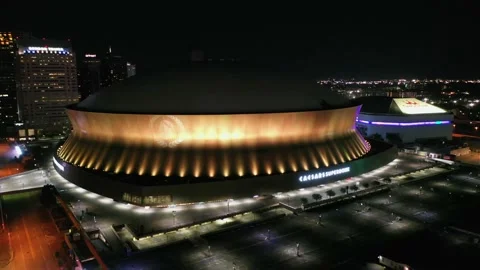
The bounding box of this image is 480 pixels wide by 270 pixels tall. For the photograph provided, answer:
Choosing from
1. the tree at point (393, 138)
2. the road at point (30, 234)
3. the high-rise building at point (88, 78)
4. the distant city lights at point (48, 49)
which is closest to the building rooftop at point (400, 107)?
the tree at point (393, 138)

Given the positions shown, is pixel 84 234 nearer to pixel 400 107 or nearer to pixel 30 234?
pixel 30 234

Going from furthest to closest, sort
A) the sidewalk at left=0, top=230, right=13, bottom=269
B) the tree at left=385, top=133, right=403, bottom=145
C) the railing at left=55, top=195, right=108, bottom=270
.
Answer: the tree at left=385, top=133, right=403, bottom=145, the sidewalk at left=0, top=230, right=13, bottom=269, the railing at left=55, top=195, right=108, bottom=270

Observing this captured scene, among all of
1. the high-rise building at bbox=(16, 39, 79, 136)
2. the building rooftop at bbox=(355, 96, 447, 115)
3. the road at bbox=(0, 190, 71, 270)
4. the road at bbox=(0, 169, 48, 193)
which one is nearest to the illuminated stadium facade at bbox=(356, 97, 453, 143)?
the building rooftop at bbox=(355, 96, 447, 115)

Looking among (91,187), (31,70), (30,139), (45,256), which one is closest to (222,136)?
(91,187)

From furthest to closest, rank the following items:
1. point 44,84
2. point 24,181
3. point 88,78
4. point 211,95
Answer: point 88,78
point 44,84
point 24,181
point 211,95

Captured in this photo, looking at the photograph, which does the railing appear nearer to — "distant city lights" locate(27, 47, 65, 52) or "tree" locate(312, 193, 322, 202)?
"tree" locate(312, 193, 322, 202)

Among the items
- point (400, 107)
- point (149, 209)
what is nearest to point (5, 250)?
Answer: point (149, 209)

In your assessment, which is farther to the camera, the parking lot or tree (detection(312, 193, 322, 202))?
tree (detection(312, 193, 322, 202))
